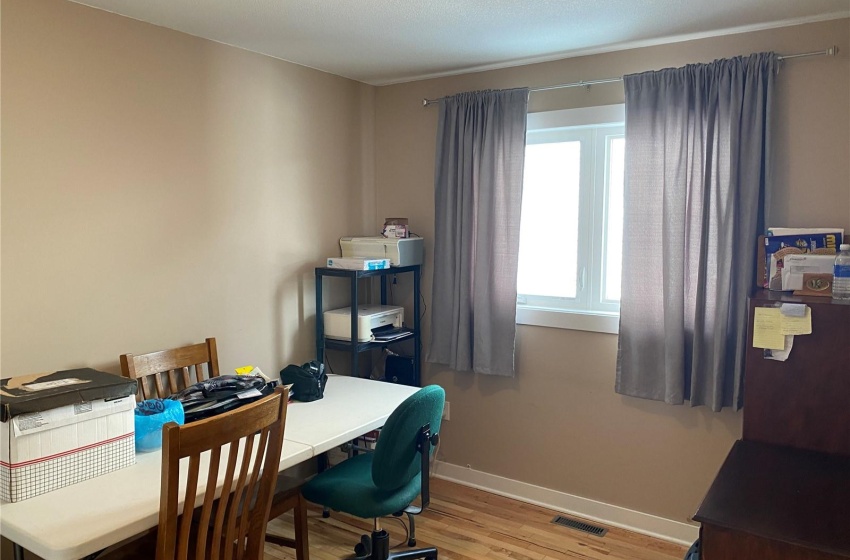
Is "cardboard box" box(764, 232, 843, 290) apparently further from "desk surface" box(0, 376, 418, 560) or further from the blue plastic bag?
the blue plastic bag

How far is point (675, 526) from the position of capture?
3.00 metres

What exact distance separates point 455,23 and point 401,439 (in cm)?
169

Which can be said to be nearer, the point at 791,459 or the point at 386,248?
the point at 791,459

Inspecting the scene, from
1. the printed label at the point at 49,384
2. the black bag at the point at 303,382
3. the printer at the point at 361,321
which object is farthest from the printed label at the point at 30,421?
the printer at the point at 361,321

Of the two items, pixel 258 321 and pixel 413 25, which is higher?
pixel 413 25

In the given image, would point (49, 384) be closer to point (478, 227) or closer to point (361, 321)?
point (361, 321)

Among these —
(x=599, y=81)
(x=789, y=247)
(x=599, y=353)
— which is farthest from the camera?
(x=599, y=353)

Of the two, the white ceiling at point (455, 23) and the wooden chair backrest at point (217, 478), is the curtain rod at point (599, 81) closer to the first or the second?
the white ceiling at point (455, 23)

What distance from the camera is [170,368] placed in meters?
2.66

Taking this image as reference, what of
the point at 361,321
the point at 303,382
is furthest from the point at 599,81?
the point at 303,382

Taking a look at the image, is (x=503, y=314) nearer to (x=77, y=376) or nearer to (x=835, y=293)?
(x=835, y=293)

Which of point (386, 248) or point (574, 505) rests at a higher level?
point (386, 248)

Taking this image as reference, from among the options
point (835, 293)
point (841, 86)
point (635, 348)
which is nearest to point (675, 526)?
point (635, 348)

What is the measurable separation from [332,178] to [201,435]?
2.17 meters
